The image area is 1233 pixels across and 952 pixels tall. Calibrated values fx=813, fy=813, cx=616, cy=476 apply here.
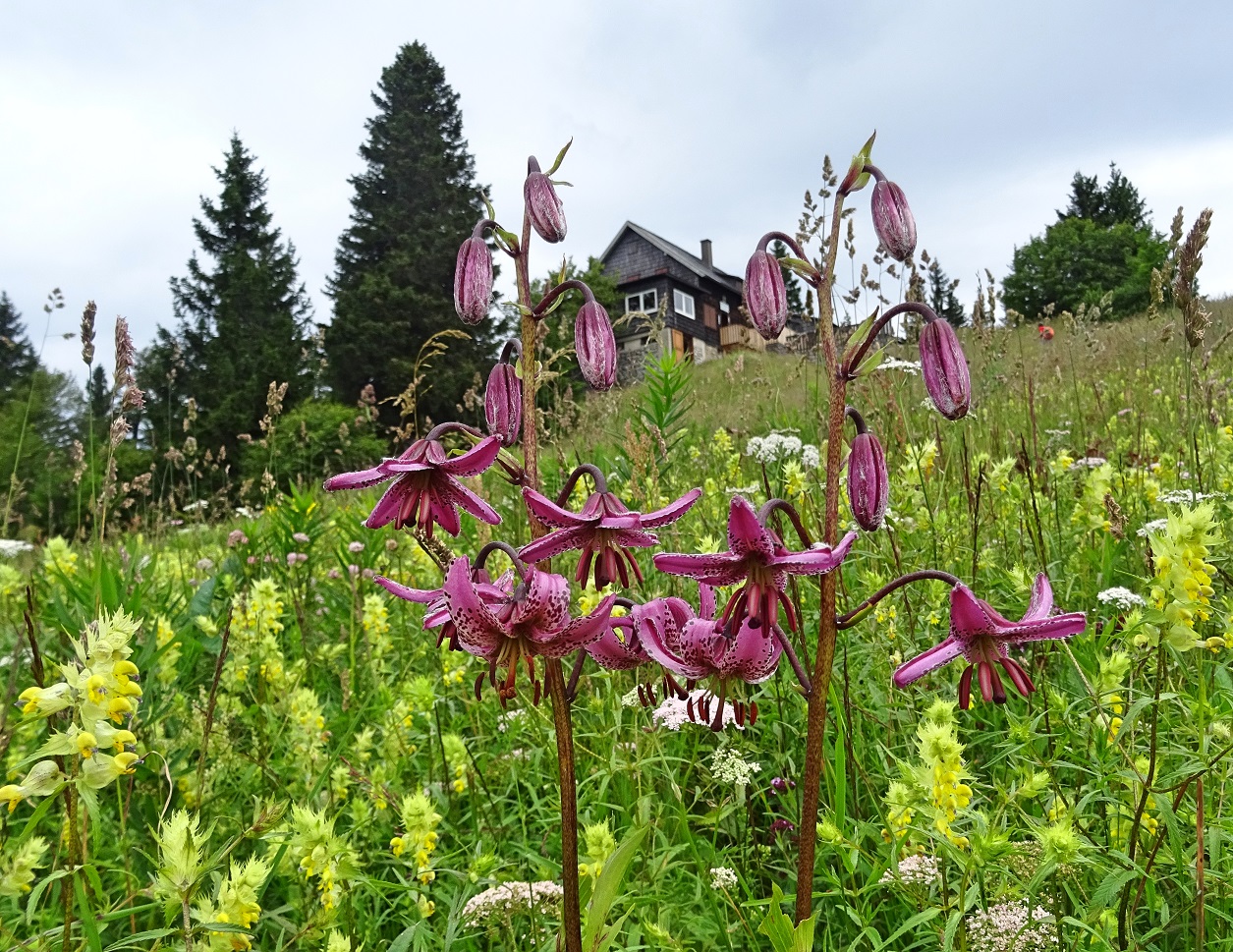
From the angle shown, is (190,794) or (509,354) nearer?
(509,354)

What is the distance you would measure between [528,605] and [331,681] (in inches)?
72.1

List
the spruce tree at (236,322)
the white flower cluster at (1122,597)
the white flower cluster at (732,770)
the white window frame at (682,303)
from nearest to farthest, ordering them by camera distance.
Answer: the white flower cluster at (732,770) < the white flower cluster at (1122,597) < the spruce tree at (236,322) < the white window frame at (682,303)

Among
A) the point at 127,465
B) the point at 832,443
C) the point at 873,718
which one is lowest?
the point at 873,718

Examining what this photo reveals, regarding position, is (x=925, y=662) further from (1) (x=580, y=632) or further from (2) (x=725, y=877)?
(2) (x=725, y=877)

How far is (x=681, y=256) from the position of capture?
35.1 meters

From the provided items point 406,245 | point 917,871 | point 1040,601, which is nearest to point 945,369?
point 1040,601

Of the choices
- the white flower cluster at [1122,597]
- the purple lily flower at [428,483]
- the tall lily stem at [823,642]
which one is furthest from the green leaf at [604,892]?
the white flower cluster at [1122,597]

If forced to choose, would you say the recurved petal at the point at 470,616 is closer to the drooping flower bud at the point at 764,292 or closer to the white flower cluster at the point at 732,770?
the drooping flower bud at the point at 764,292

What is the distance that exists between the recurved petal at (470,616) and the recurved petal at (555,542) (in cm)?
7

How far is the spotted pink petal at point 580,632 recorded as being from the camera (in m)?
0.91

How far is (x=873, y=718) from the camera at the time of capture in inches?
70.0

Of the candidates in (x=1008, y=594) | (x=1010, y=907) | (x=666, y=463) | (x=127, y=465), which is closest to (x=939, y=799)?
(x=1010, y=907)

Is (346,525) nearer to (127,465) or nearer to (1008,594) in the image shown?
(1008,594)

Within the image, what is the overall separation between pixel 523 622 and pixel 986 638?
503 millimetres
